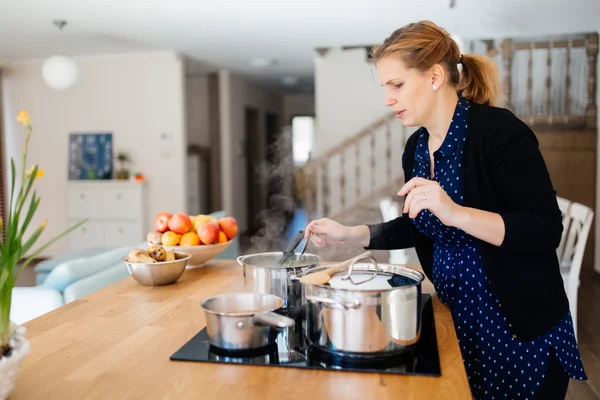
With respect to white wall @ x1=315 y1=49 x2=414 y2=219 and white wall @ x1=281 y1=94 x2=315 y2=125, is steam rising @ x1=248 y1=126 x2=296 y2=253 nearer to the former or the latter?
white wall @ x1=281 y1=94 x2=315 y2=125

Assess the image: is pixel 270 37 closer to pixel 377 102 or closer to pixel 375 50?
pixel 377 102

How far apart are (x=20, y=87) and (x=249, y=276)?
24.6ft

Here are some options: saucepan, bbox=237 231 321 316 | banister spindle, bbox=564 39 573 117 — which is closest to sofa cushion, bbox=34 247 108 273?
Answer: saucepan, bbox=237 231 321 316

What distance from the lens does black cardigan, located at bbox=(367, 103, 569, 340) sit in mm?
1193

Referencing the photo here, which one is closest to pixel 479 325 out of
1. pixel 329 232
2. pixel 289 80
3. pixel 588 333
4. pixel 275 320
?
pixel 329 232

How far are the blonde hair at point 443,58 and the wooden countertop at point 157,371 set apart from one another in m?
0.58

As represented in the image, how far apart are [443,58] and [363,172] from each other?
6.31 metres

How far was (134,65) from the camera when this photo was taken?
7.25 metres

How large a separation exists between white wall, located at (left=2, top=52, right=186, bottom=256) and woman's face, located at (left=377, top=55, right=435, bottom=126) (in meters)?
6.07

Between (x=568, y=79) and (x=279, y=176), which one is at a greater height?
(x=568, y=79)

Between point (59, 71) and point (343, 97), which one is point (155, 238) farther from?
point (343, 97)

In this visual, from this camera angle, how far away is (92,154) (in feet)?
24.2

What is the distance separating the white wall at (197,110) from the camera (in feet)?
29.4

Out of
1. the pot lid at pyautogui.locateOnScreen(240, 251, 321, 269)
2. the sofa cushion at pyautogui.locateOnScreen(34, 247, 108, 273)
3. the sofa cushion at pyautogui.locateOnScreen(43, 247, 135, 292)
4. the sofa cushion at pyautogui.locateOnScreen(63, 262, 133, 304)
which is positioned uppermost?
the pot lid at pyautogui.locateOnScreen(240, 251, 321, 269)
